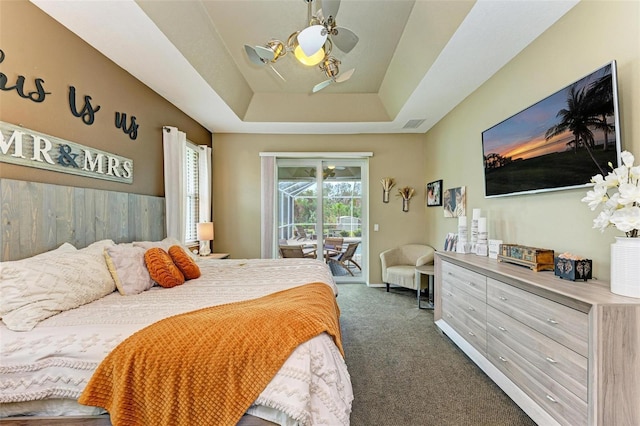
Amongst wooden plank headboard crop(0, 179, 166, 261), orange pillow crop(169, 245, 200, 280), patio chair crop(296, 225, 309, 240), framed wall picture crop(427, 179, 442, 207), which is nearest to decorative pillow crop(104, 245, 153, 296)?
orange pillow crop(169, 245, 200, 280)

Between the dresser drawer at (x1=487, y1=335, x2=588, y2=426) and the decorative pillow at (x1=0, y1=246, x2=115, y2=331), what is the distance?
2810 mm

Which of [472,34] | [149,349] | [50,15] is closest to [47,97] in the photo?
[50,15]

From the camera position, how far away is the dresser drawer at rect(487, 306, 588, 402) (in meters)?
1.44

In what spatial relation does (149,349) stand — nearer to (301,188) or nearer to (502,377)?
(502,377)

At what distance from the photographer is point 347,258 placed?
521 centimetres

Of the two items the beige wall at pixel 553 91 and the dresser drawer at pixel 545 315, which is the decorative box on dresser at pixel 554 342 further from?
the beige wall at pixel 553 91

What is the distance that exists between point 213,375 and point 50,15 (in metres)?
2.80

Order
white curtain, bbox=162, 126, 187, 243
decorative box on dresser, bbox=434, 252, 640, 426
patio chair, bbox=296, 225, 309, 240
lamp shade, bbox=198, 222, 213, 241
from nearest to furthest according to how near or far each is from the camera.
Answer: decorative box on dresser, bbox=434, 252, 640, 426 < white curtain, bbox=162, 126, 187, 243 < lamp shade, bbox=198, 222, 213, 241 < patio chair, bbox=296, 225, 309, 240

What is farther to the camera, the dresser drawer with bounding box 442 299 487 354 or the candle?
the candle

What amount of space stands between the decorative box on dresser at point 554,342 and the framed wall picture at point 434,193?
2.03 meters

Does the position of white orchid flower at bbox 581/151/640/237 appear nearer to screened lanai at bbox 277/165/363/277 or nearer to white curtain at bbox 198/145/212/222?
screened lanai at bbox 277/165/363/277

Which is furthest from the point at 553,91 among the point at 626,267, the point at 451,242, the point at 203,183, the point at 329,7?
the point at 203,183

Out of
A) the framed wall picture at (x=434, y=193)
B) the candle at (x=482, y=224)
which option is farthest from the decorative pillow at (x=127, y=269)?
the framed wall picture at (x=434, y=193)

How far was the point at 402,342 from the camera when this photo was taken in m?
2.91
